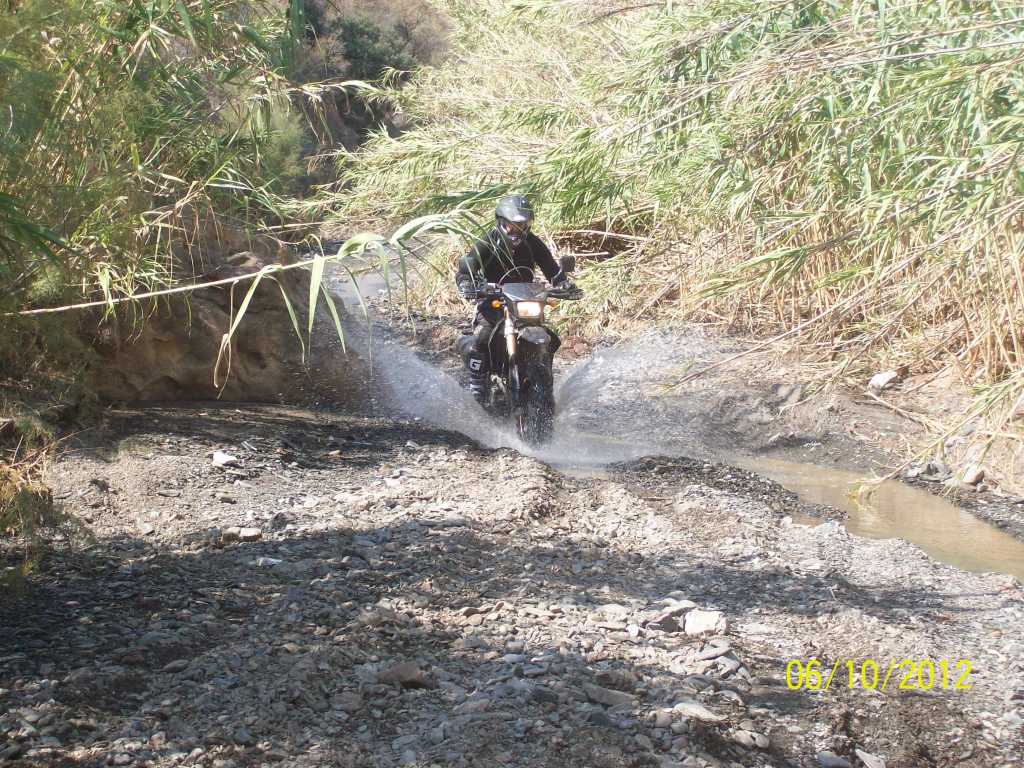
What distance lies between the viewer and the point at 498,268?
6.89 metres

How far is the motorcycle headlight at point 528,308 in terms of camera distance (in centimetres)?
620

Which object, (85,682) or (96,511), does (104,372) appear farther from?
(85,682)

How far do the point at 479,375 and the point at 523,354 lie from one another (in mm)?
479

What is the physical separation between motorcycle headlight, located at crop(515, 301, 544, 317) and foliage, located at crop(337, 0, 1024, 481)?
1.00 metres

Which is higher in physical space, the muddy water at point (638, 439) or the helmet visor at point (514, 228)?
the helmet visor at point (514, 228)

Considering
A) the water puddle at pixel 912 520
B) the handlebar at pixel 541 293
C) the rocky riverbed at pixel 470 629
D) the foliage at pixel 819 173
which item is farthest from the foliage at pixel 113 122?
the water puddle at pixel 912 520

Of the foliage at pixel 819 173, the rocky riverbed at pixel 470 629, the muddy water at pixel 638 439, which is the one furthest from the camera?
the muddy water at pixel 638 439

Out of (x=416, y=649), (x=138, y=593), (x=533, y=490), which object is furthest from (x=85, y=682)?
(x=533, y=490)

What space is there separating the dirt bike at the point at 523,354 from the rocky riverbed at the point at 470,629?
1200 millimetres

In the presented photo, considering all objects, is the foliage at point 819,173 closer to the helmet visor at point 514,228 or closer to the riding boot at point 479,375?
the helmet visor at point 514,228
